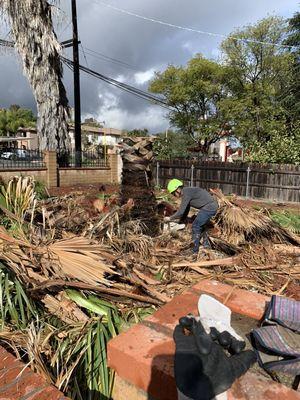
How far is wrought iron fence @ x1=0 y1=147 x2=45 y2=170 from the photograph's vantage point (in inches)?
586

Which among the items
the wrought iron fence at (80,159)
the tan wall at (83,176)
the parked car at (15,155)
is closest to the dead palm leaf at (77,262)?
the parked car at (15,155)

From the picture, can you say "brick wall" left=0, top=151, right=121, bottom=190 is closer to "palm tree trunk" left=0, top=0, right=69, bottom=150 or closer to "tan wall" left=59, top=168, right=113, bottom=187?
"tan wall" left=59, top=168, right=113, bottom=187

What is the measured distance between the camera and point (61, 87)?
1731cm

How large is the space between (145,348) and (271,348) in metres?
0.73

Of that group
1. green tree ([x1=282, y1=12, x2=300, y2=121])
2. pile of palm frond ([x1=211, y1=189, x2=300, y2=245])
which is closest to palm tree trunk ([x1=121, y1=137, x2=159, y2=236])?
pile of palm frond ([x1=211, y1=189, x2=300, y2=245])

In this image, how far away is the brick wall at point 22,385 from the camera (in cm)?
175

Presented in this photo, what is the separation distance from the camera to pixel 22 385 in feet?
6.05

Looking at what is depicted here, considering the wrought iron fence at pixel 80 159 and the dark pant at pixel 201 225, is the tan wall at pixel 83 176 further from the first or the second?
the dark pant at pixel 201 225

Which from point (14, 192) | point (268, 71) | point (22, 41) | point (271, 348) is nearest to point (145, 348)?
point (271, 348)

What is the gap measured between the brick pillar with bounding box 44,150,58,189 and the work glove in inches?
564

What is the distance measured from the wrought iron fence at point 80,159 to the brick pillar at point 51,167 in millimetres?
1081

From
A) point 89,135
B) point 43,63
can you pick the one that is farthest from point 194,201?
point 89,135

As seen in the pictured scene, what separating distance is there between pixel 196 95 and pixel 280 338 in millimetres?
30204

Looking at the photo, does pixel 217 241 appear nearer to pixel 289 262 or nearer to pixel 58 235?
pixel 289 262
